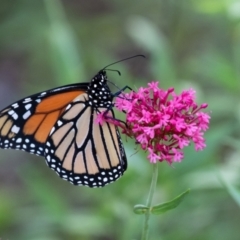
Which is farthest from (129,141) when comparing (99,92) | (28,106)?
Answer: (28,106)

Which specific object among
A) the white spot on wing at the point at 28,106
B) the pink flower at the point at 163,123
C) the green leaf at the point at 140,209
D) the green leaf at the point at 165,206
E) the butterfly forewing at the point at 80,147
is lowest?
the green leaf at the point at 165,206

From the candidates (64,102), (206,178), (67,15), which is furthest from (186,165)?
(67,15)

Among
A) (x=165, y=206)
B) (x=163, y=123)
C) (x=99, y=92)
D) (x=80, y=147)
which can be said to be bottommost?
(x=165, y=206)

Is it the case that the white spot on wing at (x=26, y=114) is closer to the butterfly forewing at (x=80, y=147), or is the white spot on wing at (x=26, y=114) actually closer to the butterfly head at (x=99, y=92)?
the butterfly forewing at (x=80, y=147)

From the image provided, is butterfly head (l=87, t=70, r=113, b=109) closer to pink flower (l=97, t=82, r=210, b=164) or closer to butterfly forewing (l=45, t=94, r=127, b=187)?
butterfly forewing (l=45, t=94, r=127, b=187)

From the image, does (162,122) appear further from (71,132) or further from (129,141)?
(129,141)

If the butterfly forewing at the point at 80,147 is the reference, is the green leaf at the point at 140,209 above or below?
below

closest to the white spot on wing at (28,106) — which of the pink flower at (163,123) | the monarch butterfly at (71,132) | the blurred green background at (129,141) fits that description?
the monarch butterfly at (71,132)
